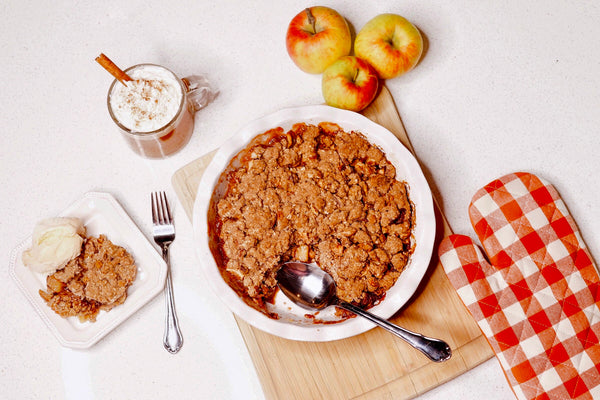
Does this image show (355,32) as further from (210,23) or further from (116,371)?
(116,371)

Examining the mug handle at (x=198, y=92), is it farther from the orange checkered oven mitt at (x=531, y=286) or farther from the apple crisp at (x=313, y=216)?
the orange checkered oven mitt at (x=531, y=286)

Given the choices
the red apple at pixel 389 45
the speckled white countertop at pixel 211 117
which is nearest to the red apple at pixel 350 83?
the red apple at pixel 389 45

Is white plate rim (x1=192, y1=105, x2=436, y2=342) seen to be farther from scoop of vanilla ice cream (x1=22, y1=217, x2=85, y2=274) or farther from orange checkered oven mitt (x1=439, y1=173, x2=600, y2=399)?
scoop of vanilla ice cream (x1=22, y1=217, x2=85, y2=274)

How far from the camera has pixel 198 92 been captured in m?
1.45

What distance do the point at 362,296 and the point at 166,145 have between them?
0.66 meters

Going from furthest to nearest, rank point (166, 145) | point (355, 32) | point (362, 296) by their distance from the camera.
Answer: point (355, 32)
point (166, 145)
point (362, 296)

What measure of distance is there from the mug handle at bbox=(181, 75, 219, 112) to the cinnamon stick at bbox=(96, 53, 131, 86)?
0.51 feet

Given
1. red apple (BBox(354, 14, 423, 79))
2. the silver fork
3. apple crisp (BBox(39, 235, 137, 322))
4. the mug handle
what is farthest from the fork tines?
red apple (BBox(354, 14, 423, 79))

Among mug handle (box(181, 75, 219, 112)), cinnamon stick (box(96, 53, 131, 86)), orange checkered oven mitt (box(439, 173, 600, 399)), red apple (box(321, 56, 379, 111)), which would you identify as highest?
cinnamon stick (box(96, 53, 131, 86))

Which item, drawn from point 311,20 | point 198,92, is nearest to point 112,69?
point 198,92

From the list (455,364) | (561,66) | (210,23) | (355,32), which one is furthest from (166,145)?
(561,66)

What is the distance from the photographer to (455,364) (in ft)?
4.48

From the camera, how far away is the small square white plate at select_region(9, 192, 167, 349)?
1.39 meters

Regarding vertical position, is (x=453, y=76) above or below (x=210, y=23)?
below
